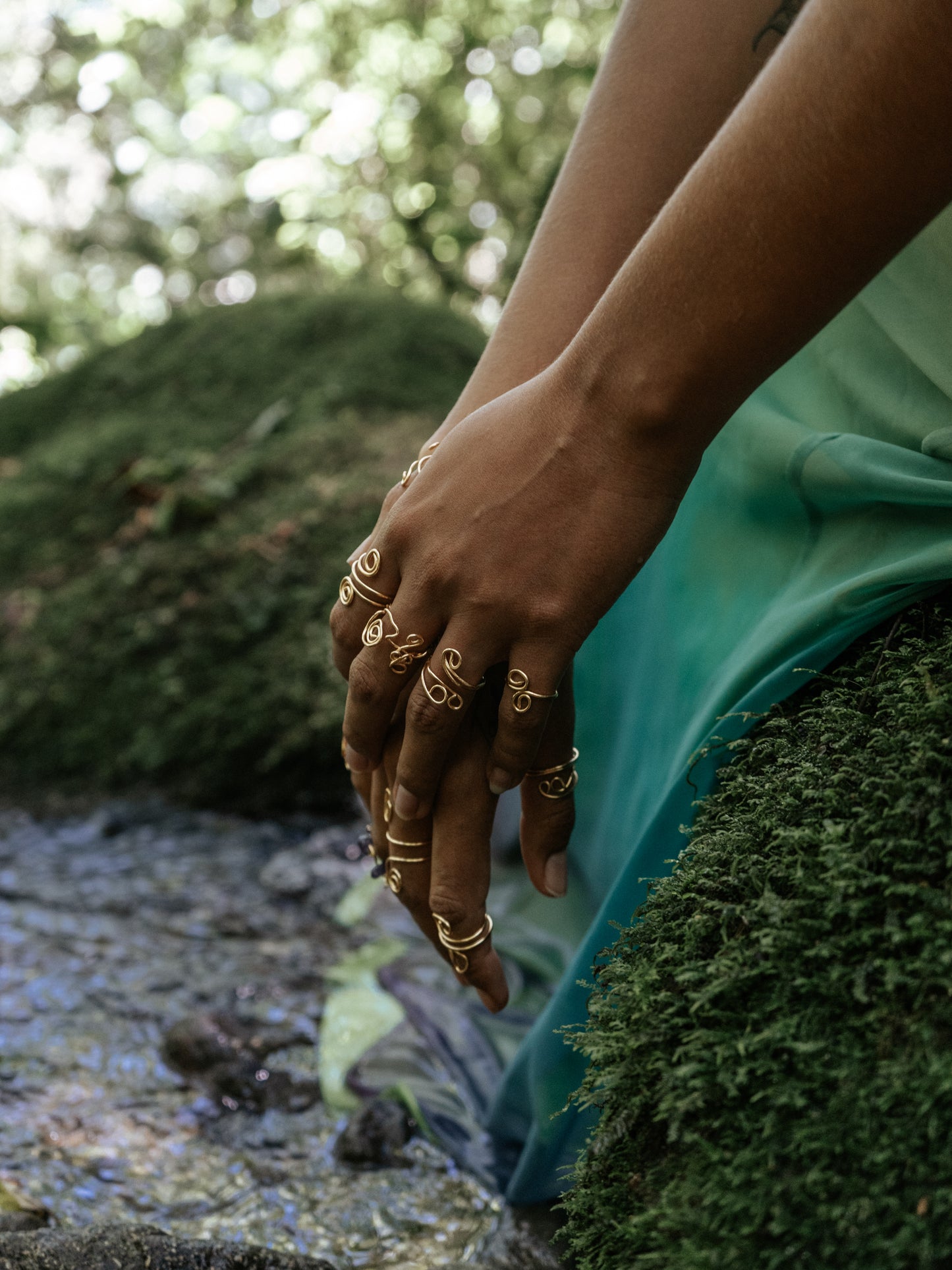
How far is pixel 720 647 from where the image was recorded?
1.55m

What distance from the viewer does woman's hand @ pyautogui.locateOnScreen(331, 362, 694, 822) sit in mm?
1210

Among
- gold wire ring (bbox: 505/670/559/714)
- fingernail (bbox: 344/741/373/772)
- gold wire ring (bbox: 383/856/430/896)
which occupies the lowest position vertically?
gold wire ring (bbox: 383/856/430/896)

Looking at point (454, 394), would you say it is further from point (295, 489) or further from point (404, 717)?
point (404, 717)

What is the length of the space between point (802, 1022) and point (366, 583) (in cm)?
89

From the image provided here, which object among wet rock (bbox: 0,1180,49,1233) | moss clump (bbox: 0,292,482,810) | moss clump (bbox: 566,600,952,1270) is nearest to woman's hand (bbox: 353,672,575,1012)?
moss clump (bbox: 566,600,952,1270)

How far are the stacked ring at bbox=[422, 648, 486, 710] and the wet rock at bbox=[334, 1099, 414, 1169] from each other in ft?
3.08

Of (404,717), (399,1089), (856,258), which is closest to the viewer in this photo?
(856,258)

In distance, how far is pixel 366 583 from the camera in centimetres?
147

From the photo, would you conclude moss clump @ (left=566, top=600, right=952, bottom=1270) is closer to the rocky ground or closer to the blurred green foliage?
the rocky ground

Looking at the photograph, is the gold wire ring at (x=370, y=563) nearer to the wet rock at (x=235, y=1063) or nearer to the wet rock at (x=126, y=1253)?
the wet rock at (x=126, y=1253)

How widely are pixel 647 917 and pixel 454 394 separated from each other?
379cm

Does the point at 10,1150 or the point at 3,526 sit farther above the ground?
the point at 10,1150

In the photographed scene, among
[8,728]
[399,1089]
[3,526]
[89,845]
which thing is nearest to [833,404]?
[399,1089]

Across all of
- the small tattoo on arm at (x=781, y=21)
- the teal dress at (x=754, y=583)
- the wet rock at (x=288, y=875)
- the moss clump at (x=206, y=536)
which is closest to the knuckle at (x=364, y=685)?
the teal dress at (x=754, y=583)
